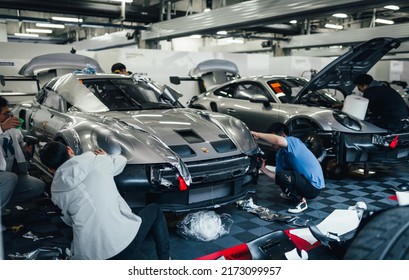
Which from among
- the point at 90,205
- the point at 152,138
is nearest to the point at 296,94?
the point at 152,138

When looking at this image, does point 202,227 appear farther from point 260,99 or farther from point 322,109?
point 260,99

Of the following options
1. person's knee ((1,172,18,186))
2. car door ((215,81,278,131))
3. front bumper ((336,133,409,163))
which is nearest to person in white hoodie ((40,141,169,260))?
person's knee ((1,172,18,186))

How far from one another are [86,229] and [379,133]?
12.5 ft

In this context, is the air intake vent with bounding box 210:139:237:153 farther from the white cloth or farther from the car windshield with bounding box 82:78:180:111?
the white cloth

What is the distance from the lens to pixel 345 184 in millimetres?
4668

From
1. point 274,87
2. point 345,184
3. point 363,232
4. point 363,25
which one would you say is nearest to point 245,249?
point 363,232

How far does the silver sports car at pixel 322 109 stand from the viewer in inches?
179

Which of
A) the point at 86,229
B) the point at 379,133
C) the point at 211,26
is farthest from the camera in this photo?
the point at 211,26

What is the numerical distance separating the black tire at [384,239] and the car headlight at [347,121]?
11.9ft

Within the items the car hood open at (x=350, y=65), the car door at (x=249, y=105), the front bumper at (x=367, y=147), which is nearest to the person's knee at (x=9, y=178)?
the car door at (x=249, y=105)

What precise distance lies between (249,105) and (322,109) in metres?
1.20

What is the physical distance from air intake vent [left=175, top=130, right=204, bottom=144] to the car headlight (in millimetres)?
2141

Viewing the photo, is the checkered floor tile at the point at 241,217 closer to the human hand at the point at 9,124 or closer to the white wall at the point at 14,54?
the human hand at the point at 9,124
